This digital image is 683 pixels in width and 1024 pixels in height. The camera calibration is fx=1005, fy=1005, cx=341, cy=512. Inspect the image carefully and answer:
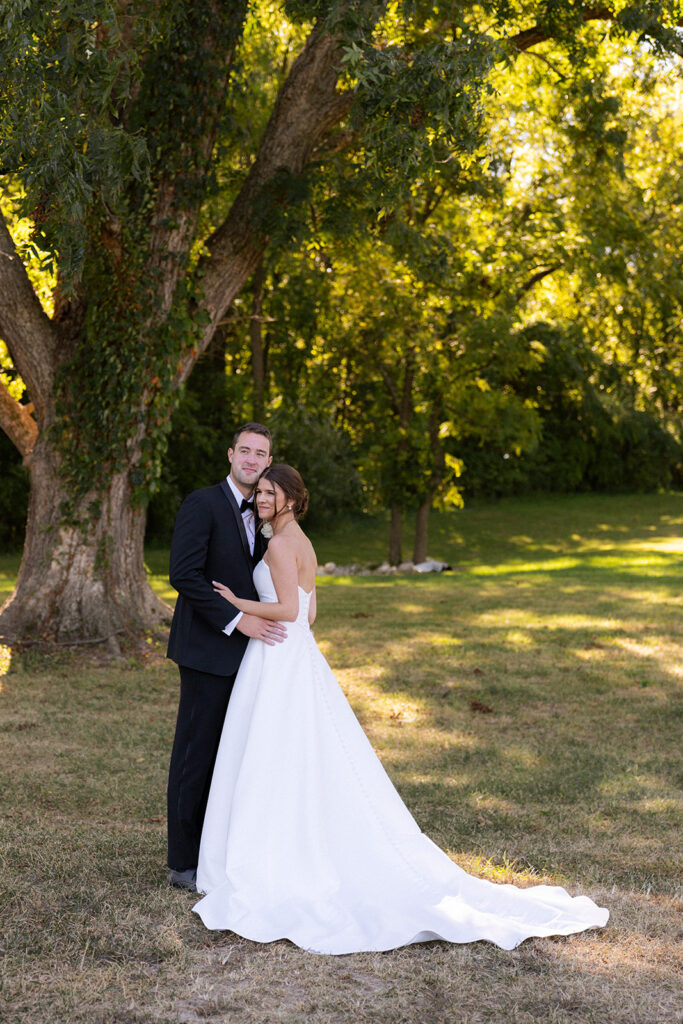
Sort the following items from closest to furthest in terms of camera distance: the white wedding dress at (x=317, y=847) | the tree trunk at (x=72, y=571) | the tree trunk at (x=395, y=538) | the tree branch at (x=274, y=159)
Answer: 1. the white wedding dress at (x=317, y=847)
2. the tree trunk at (x=72, y=571)
3. the tree branch at (x=274, y=159)
4. the tree trunk at (x=395, y=538)

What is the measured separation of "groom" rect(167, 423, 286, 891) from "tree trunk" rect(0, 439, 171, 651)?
6.00 metres

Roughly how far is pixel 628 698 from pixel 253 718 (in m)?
5.40

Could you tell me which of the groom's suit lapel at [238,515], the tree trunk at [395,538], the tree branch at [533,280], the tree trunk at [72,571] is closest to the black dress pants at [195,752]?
the groom's suit lapel at [238,515]

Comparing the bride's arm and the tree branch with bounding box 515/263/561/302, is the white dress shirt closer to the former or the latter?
the bride's arm

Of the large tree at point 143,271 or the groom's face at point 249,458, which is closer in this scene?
the groom's face at point 249,458

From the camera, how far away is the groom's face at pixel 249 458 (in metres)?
4.85

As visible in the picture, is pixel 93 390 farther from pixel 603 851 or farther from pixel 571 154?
pixel 571 154

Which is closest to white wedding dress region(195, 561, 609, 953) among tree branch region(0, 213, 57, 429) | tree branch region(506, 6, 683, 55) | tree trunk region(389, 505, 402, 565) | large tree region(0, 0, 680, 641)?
large tree region(0, 0, 680, 641)

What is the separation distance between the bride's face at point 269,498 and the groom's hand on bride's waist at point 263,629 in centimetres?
50

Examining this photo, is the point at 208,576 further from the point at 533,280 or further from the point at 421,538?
the point at 421,538

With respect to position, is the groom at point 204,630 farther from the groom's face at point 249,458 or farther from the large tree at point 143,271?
the large tree at point 143,271

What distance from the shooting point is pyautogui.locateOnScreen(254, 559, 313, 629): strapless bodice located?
4.75 metres

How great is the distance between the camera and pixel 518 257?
810 inches

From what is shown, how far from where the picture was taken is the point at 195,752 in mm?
4848
